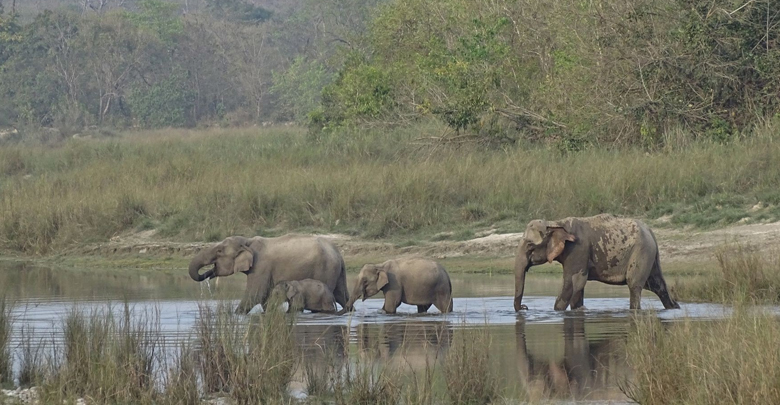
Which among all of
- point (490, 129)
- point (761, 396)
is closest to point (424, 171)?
point (490, 129)

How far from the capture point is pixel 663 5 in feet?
84.2

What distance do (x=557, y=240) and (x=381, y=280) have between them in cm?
196

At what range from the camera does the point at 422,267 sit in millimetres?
14891

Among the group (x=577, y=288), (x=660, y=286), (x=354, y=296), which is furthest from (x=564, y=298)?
(x=354, y=296)

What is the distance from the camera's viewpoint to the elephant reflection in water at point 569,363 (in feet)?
30.1

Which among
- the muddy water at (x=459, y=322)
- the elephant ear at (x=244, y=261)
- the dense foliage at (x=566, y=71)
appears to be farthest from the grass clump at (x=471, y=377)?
the dense foliage at (x=566, y=71)

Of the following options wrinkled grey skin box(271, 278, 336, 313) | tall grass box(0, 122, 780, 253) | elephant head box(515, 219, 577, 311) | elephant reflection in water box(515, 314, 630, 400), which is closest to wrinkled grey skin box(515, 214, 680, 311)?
elephant head box(515, 219, 577, 311)

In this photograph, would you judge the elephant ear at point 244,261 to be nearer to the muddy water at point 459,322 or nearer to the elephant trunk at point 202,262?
the muddy water at point 459,322

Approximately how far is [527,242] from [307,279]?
2403 millimetres

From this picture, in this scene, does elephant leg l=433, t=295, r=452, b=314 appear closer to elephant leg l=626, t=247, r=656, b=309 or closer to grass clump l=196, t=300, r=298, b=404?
elephant leg l=626, t=247, r=656, b=309

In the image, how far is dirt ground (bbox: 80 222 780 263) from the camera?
61.0 ft

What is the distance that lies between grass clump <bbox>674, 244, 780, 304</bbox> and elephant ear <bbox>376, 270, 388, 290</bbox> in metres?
3.29

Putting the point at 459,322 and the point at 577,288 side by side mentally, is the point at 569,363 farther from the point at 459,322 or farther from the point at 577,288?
the point at 577,288

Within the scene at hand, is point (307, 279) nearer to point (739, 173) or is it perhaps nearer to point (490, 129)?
point (739, 173)
